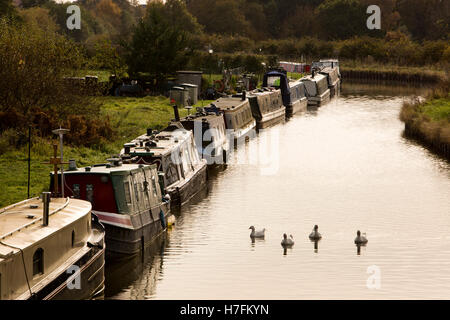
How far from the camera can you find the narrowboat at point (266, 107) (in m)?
54.6

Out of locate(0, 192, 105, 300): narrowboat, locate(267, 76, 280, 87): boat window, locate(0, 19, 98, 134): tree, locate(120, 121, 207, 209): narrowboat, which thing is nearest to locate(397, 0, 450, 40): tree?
locate(267, 76, 280, 87): boat window

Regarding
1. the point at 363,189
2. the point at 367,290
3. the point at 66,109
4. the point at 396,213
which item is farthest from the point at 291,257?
the point at 66,109

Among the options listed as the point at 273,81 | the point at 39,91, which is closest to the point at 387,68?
the point at 273,81

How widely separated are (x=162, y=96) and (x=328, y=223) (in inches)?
1242

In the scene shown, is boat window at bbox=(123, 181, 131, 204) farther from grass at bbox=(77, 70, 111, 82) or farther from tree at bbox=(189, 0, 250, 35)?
tree at bbox=(189, 0, 250, 35)

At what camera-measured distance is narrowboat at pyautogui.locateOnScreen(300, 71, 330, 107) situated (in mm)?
69312

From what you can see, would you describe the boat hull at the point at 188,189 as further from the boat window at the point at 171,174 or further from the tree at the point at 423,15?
the tree at the point at 423,15

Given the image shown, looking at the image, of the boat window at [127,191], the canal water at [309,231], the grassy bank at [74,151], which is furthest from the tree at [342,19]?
the boat window at [127,191]

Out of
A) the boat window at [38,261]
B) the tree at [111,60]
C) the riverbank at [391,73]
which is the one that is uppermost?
the tree at [111,60]

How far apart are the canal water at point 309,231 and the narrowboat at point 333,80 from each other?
96.1ft

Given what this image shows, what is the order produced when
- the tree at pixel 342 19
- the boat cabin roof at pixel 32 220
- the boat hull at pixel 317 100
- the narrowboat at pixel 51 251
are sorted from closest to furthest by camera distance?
the narrowboat at pixel 51 251, the boat cabin roof at pixel 32 220, the boat hull at pixel 317 100, the tree at pixel 342 19

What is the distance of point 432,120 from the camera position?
1941 inches
